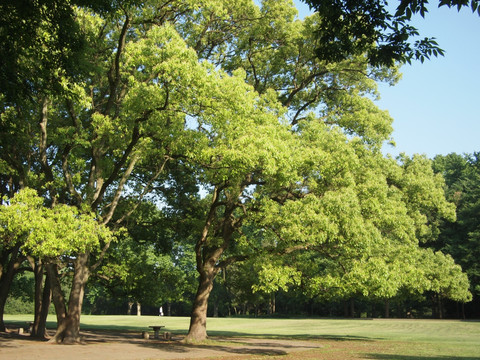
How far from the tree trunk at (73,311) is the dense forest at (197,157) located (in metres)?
0.06

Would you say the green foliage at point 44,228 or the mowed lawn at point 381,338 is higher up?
the green foliage at point 44,228

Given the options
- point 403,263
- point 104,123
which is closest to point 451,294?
point 403,263

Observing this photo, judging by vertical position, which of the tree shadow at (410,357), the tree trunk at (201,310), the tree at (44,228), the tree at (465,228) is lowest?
the tree shadow at (410,357)

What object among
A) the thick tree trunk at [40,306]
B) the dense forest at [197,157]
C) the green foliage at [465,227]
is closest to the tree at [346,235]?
the dense forest at [197,157]

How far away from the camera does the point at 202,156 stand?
17.9 metres

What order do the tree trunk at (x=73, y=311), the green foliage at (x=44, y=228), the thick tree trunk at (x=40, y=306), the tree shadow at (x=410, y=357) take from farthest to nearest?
the thick tree trunk at (x=40, y=306) < the tree trunk at (x=73, y=311) < the tree shadow at (x=410, y=357) < the green foliage at (x=44, y=228)

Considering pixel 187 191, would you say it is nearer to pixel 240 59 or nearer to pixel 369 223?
pixel 240 59

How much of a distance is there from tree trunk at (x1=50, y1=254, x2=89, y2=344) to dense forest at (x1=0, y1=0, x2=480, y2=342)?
0.06m

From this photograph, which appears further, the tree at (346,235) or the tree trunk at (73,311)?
the tree trunk at (73,311)

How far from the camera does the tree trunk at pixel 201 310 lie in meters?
22.3

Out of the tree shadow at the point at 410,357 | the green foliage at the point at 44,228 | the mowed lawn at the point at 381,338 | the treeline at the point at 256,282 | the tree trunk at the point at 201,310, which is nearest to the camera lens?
the green foliage at the point at 44,228

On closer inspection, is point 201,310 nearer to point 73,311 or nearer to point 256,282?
point 256,282

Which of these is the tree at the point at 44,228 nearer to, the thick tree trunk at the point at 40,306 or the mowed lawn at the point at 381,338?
the mowed lawn at the point at 381,338

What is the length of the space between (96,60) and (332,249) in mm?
13209
